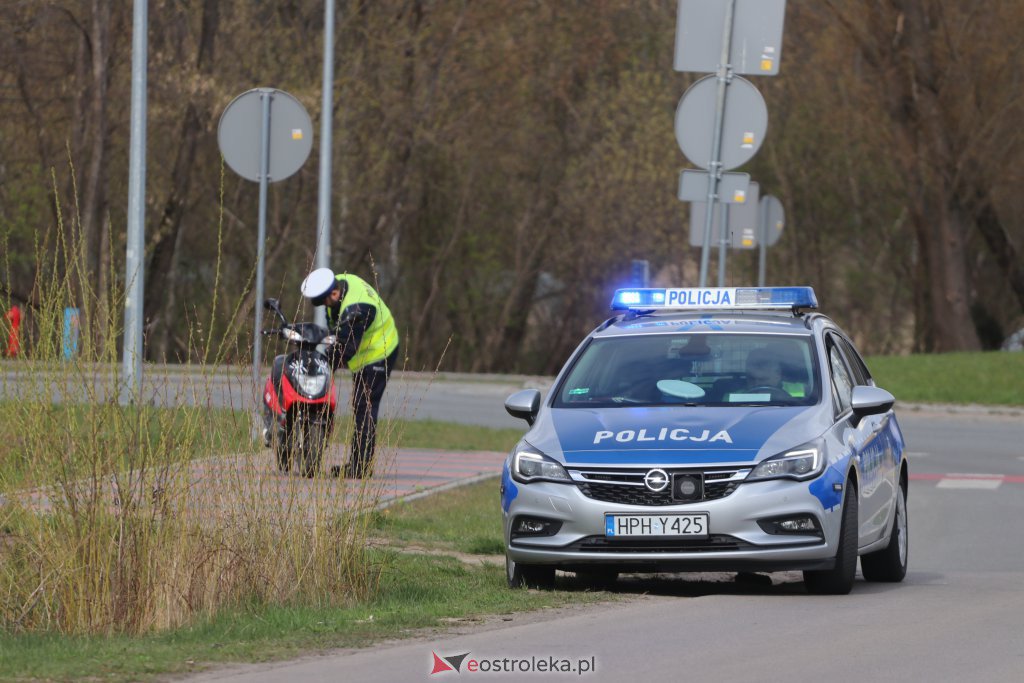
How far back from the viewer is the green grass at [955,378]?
89.5 feet

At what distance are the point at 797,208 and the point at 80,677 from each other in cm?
3682

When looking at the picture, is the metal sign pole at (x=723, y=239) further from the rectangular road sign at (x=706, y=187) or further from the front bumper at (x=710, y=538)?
the front bumper at (x=710, y=538)

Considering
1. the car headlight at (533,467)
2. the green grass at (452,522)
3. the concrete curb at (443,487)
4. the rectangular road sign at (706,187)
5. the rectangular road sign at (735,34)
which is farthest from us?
the rectangular road sign at (735,34)

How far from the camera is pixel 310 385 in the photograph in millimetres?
14570

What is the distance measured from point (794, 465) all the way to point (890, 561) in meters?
1.75

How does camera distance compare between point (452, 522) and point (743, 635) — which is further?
point (452, 522)

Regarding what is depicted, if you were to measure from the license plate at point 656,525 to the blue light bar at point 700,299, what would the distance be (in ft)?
7.65

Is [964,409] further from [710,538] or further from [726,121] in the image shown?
[710,538]

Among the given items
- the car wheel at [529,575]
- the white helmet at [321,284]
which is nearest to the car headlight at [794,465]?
the car wheel at [529,575]

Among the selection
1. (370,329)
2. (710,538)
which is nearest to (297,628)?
(710,538)

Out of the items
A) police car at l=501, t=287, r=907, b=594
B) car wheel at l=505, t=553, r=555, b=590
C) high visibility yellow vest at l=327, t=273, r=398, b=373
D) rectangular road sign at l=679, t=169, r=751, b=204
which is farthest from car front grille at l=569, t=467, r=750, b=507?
rectangular road sign at l=679, t=169, r=751, b=204

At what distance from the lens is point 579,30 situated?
38938mm

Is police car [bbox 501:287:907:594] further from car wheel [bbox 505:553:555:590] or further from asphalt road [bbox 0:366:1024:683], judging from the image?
asphalt road [bbox 0:366:1024:683]

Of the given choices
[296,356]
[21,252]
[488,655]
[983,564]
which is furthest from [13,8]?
[488,655]
